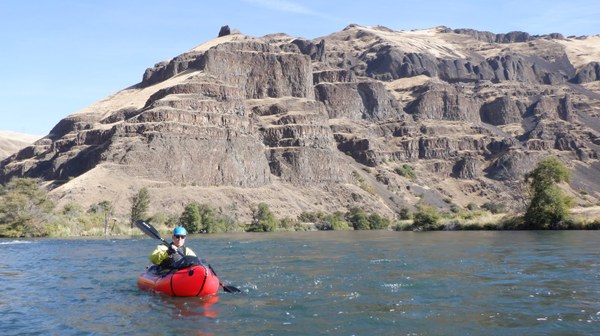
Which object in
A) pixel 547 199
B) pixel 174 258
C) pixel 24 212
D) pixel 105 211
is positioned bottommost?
pixel 105 211

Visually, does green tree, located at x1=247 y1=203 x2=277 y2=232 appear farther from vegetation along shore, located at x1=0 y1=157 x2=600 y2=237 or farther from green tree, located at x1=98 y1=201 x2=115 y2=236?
green tree, located at x1=98 y1=201 x2=115 y2=236

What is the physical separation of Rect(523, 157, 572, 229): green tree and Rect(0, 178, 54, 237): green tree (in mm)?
55126

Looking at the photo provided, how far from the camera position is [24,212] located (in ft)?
235

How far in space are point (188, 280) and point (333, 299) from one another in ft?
16.0

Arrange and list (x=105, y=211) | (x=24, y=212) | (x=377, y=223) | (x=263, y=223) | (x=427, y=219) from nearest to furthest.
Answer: (x=24, y=212) → (x=427, y=219) → (x=105, y=211) → (x=263, y=223) → (x=377, y=223)

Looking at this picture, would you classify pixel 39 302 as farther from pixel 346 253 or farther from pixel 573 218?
pixel 573 218

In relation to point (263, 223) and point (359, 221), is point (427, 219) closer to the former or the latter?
point (263, 223)

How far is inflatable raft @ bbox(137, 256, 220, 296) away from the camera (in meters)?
20.8

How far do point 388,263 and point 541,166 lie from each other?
44.6 m

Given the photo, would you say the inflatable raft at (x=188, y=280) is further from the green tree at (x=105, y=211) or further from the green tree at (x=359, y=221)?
the green tree at (x=359, y=221)

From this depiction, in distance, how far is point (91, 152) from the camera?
486 feet

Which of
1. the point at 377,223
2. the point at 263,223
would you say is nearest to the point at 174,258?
the point at 263,223

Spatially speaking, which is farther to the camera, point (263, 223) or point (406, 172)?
point (406, 172)

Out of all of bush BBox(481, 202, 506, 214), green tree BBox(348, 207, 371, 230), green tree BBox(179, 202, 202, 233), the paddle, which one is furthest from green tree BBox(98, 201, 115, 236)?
bush BBox(481, 202, 506, 214)
